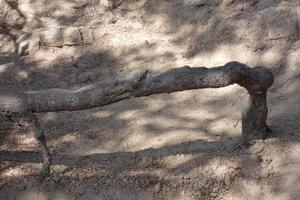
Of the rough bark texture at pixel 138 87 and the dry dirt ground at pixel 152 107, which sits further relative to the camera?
the dry dirt ground at pixel 152 107

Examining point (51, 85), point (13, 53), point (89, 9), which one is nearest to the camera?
point (51, 85)

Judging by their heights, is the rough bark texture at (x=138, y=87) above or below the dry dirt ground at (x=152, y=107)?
above

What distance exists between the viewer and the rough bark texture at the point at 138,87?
419cm

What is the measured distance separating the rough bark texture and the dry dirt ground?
2.47 feet

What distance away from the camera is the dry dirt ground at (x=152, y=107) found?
4.59 metres

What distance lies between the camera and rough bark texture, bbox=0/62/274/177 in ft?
13.8

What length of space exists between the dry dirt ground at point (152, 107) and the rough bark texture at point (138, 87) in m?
0.75

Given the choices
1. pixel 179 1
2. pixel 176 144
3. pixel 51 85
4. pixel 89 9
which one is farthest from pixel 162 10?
pixel 176 144

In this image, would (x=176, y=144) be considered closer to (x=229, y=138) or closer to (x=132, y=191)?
(x=229, y=138)

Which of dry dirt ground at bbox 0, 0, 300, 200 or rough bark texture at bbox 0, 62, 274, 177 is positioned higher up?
rough bark texture at bbox 0, 62, 274, 177

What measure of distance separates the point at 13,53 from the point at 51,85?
1.28 m

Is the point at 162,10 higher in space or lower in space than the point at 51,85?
higher

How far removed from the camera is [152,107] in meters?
6.56

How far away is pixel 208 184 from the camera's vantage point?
4480mm
